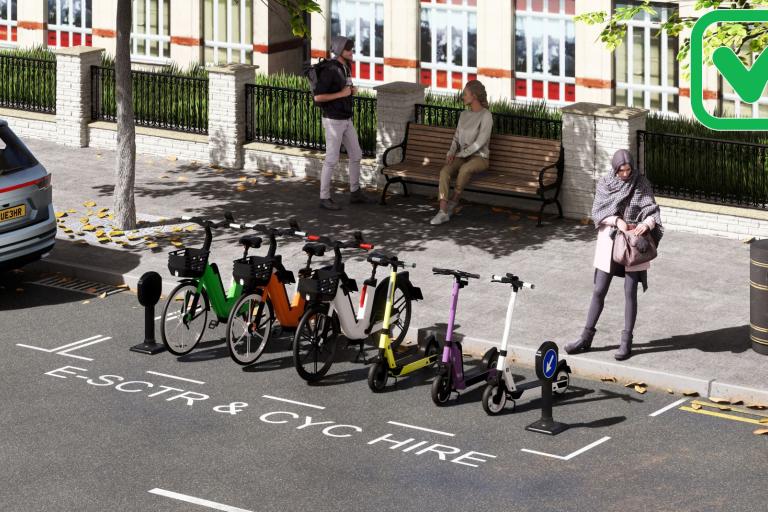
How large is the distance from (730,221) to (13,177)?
7.84m

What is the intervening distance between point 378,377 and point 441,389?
0.62 meters

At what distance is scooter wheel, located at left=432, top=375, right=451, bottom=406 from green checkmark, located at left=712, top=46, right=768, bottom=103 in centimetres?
605

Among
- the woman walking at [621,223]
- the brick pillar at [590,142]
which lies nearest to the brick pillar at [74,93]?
the brick pillar at [590,142]

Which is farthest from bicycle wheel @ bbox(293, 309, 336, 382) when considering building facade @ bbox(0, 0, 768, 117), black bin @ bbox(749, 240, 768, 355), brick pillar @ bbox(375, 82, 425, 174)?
building facade @ bbox(0, 0, 768, 117)

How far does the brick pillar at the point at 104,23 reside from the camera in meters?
30.4

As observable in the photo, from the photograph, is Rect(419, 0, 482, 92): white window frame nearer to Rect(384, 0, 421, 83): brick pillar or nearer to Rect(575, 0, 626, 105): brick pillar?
Rect(384, 0, 421, 83): brick pillar

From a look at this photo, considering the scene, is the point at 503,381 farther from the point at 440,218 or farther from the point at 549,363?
the point at 440,218

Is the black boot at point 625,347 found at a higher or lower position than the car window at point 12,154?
lower

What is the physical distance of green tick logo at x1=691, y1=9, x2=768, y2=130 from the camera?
1677cm

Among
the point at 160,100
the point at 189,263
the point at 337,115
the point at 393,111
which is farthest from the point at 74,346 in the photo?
the point at 160,100

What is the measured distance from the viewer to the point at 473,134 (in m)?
19.0

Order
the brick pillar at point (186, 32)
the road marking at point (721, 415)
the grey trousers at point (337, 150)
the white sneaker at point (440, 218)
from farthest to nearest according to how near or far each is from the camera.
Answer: the brick pillar at point (186, 32) → the grey trousers at point (337, 150) → the white sneaker at point (440, 218) → the road marking at point (721, 415)

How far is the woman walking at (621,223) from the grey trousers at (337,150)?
6073 millimetres

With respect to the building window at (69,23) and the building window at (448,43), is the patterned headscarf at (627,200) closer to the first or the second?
the building window at (448,43)
